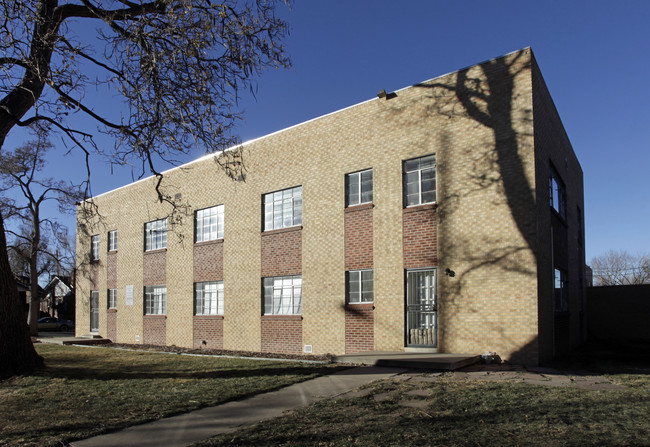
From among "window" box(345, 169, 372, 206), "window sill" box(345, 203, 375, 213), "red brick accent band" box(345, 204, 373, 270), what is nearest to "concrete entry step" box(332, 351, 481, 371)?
"red brick accent band" box(345, 204, 373, 270)

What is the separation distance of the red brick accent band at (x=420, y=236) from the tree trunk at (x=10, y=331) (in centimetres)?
941

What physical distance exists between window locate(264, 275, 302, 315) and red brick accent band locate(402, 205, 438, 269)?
4522 mm

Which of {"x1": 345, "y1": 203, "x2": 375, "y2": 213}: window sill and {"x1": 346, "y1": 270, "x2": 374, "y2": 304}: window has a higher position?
{"x1": 345, "y1": 203, "x2": 375, "y2": 213}: window sill

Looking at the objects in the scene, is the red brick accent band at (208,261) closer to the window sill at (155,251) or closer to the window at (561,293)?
the window sill at (155,251)

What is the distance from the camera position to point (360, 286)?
50.6 feet

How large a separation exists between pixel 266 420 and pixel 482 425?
273 centimetres

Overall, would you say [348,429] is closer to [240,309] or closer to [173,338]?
[240,309]

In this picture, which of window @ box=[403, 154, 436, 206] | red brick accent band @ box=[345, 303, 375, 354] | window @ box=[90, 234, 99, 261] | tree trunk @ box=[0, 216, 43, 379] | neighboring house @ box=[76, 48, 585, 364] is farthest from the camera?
window @ box=[90, 234, 99, 261]

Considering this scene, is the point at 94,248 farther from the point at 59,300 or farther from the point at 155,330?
the point at 59,300

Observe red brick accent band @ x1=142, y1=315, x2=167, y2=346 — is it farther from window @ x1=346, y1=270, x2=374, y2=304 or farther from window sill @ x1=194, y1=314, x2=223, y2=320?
window @ x1=346, y1=270, x2=374, y2=304

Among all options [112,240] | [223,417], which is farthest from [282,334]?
[112,240]

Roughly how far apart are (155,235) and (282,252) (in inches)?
360

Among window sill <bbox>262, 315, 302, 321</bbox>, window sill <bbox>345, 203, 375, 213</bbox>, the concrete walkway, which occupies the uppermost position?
window sill <bbox>345, 203, 375, 213</bbox>

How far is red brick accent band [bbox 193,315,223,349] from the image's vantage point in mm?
19969
